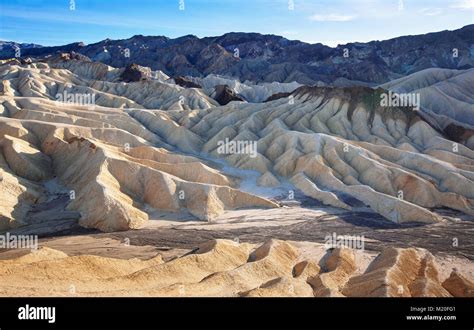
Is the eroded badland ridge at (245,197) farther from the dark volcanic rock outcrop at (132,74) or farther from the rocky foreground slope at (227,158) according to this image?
the dark volcanic rock outcrop at (132,74)

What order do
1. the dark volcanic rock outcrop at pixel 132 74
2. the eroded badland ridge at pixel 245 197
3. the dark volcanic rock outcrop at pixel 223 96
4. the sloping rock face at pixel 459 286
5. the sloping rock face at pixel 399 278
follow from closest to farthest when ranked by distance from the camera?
the sloping rock face at pixel 399 278 < the eroded badland ridge at pixel 245 197 < the sloping rock face at pixel 459 286 < the dark volcanic rock outcrop at pixel 223 96 < the dark volcanic rock outcrop at pixel 132 74

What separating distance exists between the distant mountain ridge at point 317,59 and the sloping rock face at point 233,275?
119m

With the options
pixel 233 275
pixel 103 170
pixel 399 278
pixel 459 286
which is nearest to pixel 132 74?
pixel 103 170

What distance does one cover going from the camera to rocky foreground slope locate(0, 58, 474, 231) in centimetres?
4209

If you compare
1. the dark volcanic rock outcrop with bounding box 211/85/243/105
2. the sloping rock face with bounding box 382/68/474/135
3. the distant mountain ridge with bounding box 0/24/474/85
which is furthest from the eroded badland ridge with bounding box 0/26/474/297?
the distant mountain ridge with bounding box 0/24/474/85

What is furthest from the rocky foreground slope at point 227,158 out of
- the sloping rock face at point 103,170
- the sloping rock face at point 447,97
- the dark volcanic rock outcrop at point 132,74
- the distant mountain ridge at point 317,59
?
the distant mountain ridge at point 317,59

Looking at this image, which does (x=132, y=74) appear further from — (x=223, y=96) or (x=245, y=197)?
(x=245, y=197)

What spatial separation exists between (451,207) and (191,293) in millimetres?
33308

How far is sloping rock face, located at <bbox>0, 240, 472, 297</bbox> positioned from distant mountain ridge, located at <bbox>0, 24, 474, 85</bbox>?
119m

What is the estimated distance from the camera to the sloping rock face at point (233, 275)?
20.8 metres

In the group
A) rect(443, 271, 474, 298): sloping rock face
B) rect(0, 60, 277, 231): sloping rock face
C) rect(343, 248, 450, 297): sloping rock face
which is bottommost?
rect(443, 271, 474, 298): sloping rock face

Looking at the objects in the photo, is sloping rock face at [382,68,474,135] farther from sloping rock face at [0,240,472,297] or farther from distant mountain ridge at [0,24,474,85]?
distant mountain ridge at [0,24,474,85]
